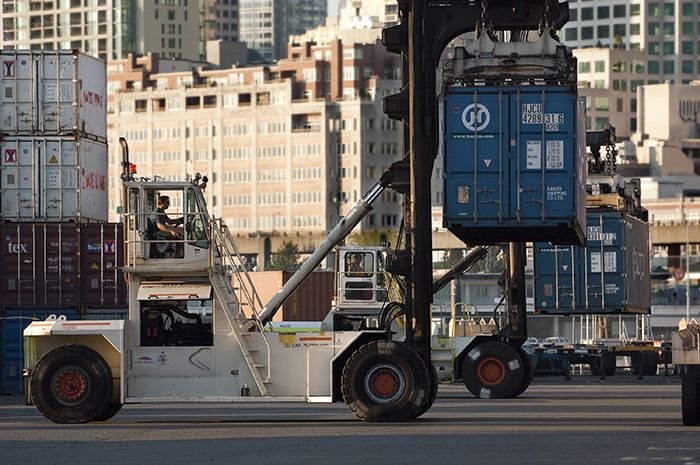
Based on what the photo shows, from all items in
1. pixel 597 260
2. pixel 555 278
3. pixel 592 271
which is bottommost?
pixel 555 278

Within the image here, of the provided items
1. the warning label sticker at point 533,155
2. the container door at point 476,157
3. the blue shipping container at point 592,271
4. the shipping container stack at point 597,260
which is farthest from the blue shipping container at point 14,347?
the warning label sticker at point 533,155

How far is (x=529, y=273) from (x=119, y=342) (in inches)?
3416

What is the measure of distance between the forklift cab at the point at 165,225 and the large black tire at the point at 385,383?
11.3 feet

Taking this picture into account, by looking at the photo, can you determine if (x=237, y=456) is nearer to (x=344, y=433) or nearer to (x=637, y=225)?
(x=344, y=433)

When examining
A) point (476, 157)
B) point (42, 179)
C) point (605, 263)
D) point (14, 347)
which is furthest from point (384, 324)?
point (605, 263)

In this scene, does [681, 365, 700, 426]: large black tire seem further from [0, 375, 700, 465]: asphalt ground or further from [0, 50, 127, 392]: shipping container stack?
[0, 50, 127, 392]: shipping container stack

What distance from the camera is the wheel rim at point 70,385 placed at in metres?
40.2

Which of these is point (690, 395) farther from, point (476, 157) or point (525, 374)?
point (525, 374)

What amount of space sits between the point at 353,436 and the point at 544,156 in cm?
737

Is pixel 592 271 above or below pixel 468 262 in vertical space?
below

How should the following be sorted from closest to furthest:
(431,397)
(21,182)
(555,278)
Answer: (431,397) < (21,182) < (555,278)

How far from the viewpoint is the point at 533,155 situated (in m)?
41.2

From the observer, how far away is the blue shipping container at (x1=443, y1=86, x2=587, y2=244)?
40969 mm

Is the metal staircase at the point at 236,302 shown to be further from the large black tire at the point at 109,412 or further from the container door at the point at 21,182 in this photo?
the container door at the point at 21,182
